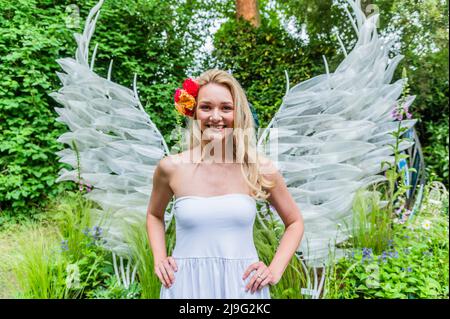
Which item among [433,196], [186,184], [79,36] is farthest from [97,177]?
[433,196]

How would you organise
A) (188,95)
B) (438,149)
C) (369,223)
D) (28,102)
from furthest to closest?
(438,149) → (28,102) → (369,223) → (188,95)

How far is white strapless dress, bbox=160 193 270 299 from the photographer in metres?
1.12

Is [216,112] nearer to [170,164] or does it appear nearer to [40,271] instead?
[170,164]

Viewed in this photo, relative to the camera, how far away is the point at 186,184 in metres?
1.16

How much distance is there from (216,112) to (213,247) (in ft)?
1.23

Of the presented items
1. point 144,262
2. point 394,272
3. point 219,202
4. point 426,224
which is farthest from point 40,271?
point 426,224

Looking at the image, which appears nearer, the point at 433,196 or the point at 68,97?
the point at 68,97

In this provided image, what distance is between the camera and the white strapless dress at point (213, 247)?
1.12 meters

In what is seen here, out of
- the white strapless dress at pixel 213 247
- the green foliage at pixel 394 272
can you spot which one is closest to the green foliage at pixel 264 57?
the green foliage at pixel 394 272

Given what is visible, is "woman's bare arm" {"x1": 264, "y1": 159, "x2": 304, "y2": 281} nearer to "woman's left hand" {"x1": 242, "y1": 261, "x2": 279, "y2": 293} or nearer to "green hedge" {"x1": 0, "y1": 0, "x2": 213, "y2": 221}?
"woman's left hand" {"x1": 242, "y1": 261, "x2": 279, "y2": 293}

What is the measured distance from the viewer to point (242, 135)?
1.17 m

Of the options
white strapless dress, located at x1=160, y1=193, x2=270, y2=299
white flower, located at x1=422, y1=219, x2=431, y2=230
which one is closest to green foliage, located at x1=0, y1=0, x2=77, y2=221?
white strapless dress, located at x1=160, y1=193, x2=270, y2=299

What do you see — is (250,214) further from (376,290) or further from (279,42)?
(279,42)
